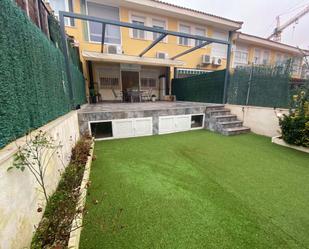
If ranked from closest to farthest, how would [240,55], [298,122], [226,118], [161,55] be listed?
[298,122], [226,118], [161,55], [240,55]

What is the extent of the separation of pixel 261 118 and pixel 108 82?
30.0ft

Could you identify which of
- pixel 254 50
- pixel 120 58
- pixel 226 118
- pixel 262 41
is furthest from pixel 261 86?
pixel 254 50

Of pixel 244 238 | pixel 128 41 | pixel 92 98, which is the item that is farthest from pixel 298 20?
pixel 244 238

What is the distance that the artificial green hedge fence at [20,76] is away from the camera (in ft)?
4.35

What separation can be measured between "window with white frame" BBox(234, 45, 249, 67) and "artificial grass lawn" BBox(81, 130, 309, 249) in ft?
39.7

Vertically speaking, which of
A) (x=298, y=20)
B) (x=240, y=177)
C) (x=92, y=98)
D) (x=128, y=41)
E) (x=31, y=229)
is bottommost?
(x=240, y=177)

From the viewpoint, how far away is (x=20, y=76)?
159cm

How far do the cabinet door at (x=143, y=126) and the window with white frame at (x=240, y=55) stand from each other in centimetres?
1210

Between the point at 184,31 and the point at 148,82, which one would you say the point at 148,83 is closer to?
the point at 148,82

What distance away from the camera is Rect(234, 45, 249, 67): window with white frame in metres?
13.3

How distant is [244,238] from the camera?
5.17ft

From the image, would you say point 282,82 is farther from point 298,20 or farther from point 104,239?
point 298,20

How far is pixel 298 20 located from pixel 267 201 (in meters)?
46.9

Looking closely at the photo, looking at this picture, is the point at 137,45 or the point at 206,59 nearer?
the point at 137,45
